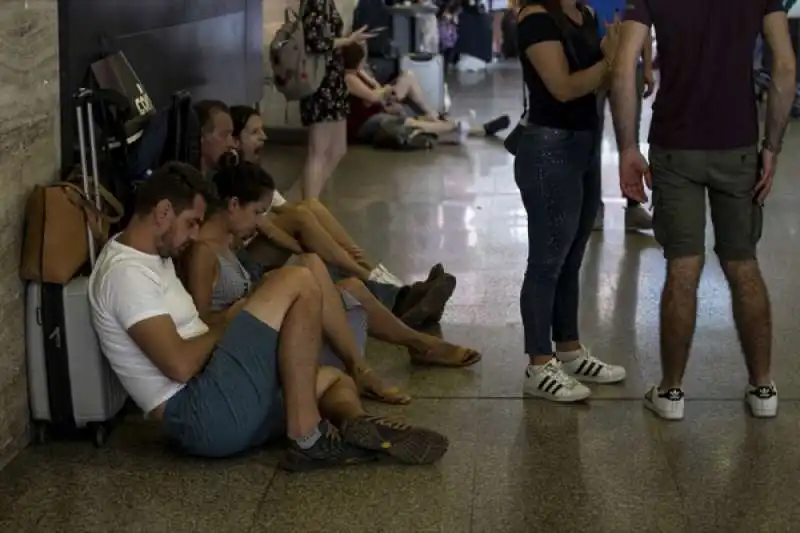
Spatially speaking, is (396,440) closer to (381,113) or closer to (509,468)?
(509,468)

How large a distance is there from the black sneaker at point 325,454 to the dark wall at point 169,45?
1.26 m

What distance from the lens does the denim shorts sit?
11.9 ft

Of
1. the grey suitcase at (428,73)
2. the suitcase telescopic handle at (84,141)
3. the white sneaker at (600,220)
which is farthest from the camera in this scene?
the grey suitcase at (428,73)

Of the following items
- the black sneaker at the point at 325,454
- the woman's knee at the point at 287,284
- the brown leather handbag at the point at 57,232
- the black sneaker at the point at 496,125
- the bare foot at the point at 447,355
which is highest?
the brown leather handbag at the point at 57,232

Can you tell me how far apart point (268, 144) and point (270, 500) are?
653cm

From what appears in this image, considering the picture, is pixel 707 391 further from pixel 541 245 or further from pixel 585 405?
pixel 541 245

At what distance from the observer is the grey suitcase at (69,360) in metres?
3.80

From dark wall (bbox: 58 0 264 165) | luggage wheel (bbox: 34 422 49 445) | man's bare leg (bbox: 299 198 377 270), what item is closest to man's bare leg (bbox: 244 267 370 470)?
luggage wheel (bbox: 34 422 49 445)

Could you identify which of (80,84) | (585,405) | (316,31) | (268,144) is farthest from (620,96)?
(268,144)

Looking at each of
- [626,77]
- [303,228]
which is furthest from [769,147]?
[303,228]

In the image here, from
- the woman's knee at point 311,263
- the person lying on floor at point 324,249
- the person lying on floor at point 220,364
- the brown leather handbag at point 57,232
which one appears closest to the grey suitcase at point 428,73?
the person lying on floor at point 324,249

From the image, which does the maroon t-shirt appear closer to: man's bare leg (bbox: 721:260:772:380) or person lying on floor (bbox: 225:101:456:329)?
man's bare leg (bbox: 721:260:772:380)

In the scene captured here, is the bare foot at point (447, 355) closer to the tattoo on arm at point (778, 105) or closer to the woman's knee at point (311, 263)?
the woman's knee at point (311, 263)

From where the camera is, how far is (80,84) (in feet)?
14.5
